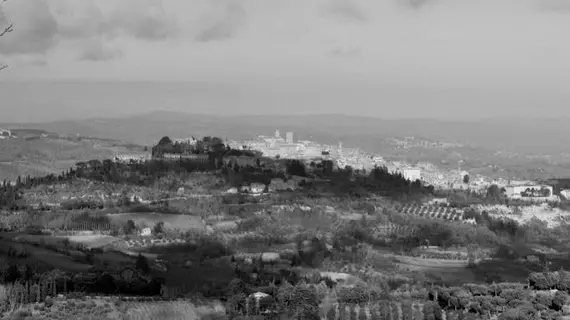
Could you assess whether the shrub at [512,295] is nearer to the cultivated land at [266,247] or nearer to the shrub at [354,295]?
the cultivated land at [266,247]

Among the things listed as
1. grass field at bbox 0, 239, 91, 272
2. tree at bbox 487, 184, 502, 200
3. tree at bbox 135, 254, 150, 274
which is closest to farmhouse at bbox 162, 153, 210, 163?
tree at bbox 487, 184, 502, 200

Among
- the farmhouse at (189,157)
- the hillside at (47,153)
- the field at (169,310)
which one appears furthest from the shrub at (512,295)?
the hillside at (47,153)

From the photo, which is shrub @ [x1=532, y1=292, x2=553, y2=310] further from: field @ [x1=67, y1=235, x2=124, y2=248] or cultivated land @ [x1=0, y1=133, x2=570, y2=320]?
field @ [x1=67, y1=235, x2=124, y2=248]

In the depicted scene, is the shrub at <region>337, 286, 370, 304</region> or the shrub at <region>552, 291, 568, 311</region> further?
the shrub at <region>337, 286, 370, 304</region>

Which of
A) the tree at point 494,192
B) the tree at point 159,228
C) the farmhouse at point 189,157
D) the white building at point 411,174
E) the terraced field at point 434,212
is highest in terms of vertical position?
the farmhouse at point 189,157

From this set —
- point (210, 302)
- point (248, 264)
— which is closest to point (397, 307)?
point (210, 302)
